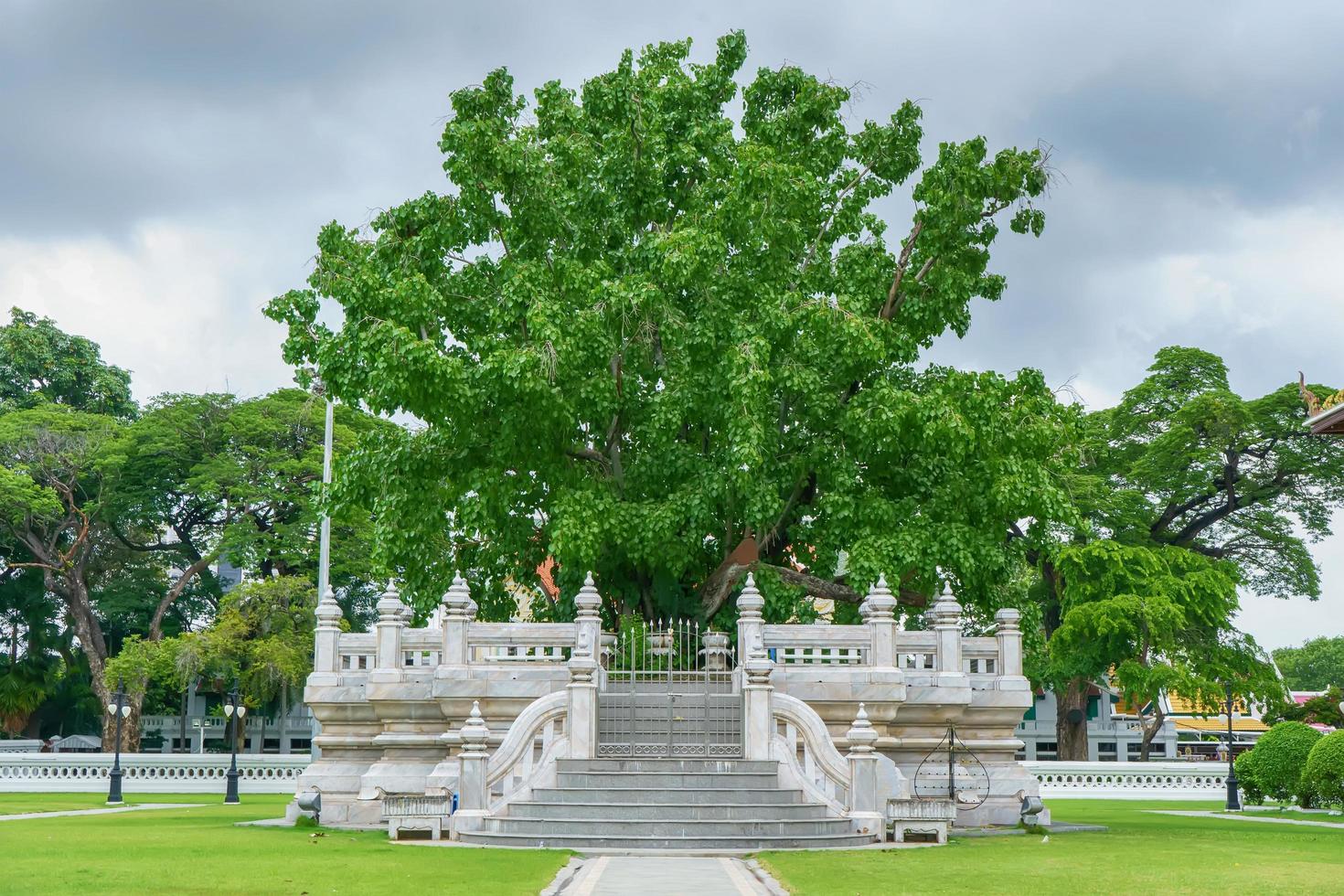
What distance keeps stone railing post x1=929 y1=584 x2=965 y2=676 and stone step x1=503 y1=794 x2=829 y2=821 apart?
16.9 feet

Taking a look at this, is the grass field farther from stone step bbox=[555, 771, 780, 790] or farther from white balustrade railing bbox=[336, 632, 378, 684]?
white balustrade railing bbox=[336, 632, 378, 684]

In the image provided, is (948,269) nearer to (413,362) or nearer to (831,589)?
(831,589)

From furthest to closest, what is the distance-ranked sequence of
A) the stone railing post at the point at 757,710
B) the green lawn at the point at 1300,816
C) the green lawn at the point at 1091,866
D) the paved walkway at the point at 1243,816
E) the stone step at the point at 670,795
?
the green lawn at the point at 1300,816 < the paved walkway at the point at 1243,816 < the stone railing post at the point at 757,710 < the stone step at the point at 670,795 < the green lawn at the point at 1091,866

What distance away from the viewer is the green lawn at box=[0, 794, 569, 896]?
42.2 ft

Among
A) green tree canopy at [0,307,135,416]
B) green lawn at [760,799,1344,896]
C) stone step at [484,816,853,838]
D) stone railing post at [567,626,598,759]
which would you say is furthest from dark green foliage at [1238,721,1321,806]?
green tree canopy at [0,307,135,416]

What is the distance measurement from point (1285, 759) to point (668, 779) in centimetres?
1791

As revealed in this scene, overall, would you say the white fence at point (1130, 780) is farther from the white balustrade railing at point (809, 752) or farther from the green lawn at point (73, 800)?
the green lawn at point (73, 800)

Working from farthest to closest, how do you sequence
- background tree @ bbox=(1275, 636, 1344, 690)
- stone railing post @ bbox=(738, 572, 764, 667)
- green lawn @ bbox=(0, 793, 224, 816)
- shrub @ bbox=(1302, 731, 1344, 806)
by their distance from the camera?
background tree @ bbox=(1275, 636, 1344, 690) < green lawn @ bbox=(0, 793, 224, 816) < shrub @ bbox=(1302, 731, 1344, 806) < stone railing post @ bbox=(738, 572, 764, 667)

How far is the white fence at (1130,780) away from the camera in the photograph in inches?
1513

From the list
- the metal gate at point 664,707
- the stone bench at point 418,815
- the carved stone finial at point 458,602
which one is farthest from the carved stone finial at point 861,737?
the carved stone finial at point 458,602

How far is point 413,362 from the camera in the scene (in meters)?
23.6

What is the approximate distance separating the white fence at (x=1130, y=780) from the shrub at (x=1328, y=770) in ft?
29.9

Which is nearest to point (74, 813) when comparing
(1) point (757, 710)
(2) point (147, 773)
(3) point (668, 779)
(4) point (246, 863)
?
(2) point (147, 773)

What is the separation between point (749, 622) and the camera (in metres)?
22.2
